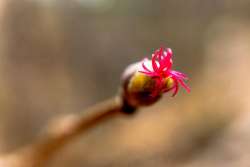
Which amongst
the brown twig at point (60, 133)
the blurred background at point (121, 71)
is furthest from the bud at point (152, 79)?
the blurred background at point (121, 71)

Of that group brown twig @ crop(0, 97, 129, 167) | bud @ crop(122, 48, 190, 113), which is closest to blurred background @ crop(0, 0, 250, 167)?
brown twig @ crop(0, 97, 129, 167)

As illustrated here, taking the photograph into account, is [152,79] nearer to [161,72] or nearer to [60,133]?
[161,72]

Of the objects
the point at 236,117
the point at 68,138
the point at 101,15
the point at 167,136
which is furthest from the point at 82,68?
the point at 68,138

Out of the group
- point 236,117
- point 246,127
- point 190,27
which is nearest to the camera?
point 246,127

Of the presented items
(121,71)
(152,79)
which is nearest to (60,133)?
(152,79)

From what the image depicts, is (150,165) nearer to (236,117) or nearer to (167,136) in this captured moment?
(167,136)
